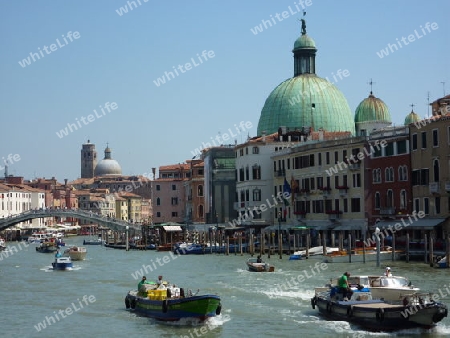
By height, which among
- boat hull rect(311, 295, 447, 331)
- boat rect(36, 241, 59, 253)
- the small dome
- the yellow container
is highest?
the small dome

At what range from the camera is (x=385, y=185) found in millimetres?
53781

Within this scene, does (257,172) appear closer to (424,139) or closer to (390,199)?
(390,199)

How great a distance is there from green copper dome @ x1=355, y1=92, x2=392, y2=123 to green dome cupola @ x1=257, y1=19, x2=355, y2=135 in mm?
3688

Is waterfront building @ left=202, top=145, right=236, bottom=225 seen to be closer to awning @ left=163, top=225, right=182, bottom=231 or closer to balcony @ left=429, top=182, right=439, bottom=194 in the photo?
awning @ left=163, top=225, right=182, bottom=231

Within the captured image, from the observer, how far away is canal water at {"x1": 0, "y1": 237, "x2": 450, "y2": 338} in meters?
27.2

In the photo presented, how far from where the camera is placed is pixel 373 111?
72.2 m

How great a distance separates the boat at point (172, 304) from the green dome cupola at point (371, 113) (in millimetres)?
42387

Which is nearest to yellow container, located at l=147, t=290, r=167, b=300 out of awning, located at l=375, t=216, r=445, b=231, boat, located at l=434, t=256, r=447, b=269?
boat, located at l=434, t=256, r=447, b=269

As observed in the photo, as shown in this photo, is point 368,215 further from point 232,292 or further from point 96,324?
point 96,324

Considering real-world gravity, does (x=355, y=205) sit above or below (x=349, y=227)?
above

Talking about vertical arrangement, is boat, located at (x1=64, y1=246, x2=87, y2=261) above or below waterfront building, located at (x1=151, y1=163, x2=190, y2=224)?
below

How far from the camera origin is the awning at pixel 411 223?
4897cm

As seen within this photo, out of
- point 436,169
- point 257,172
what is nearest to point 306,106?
point 257,172

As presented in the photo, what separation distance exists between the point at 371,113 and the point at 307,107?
580 cm
